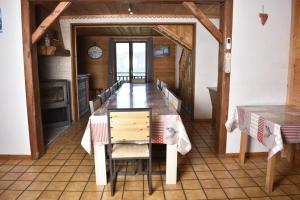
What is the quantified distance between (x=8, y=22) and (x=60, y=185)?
2086 millimetres

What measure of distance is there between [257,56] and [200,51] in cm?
194

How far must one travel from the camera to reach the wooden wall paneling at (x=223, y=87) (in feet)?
10.5

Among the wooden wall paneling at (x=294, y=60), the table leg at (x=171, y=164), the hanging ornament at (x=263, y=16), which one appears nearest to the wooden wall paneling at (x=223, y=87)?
the hanging ornament at (x=263, y=16)

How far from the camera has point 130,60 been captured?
8477mm

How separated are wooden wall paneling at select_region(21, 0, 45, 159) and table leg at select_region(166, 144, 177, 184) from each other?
1.84m

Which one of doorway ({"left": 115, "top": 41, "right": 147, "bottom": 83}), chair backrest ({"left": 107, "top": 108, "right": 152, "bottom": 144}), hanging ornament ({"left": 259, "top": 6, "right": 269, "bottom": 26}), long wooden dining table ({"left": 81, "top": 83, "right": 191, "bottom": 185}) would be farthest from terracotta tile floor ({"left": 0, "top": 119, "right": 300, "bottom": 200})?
doorway ({"left": 115, "top": 41, "right": 147, "bottom": 83})

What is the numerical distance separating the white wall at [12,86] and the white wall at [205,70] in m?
3.29

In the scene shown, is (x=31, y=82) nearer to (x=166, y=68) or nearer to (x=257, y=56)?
(x=257, y=56)

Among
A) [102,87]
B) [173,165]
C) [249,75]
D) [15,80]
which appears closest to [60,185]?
[173,165]

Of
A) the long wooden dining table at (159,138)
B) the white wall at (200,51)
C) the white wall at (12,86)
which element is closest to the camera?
the long wooden dining table at (159,138)

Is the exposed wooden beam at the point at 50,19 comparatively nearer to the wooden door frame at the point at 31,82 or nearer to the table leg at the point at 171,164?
the wooden door frame at the point at 31,82

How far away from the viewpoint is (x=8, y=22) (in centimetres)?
313

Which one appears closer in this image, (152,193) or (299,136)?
(299,136)

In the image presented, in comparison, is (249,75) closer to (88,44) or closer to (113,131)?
(113,131)
